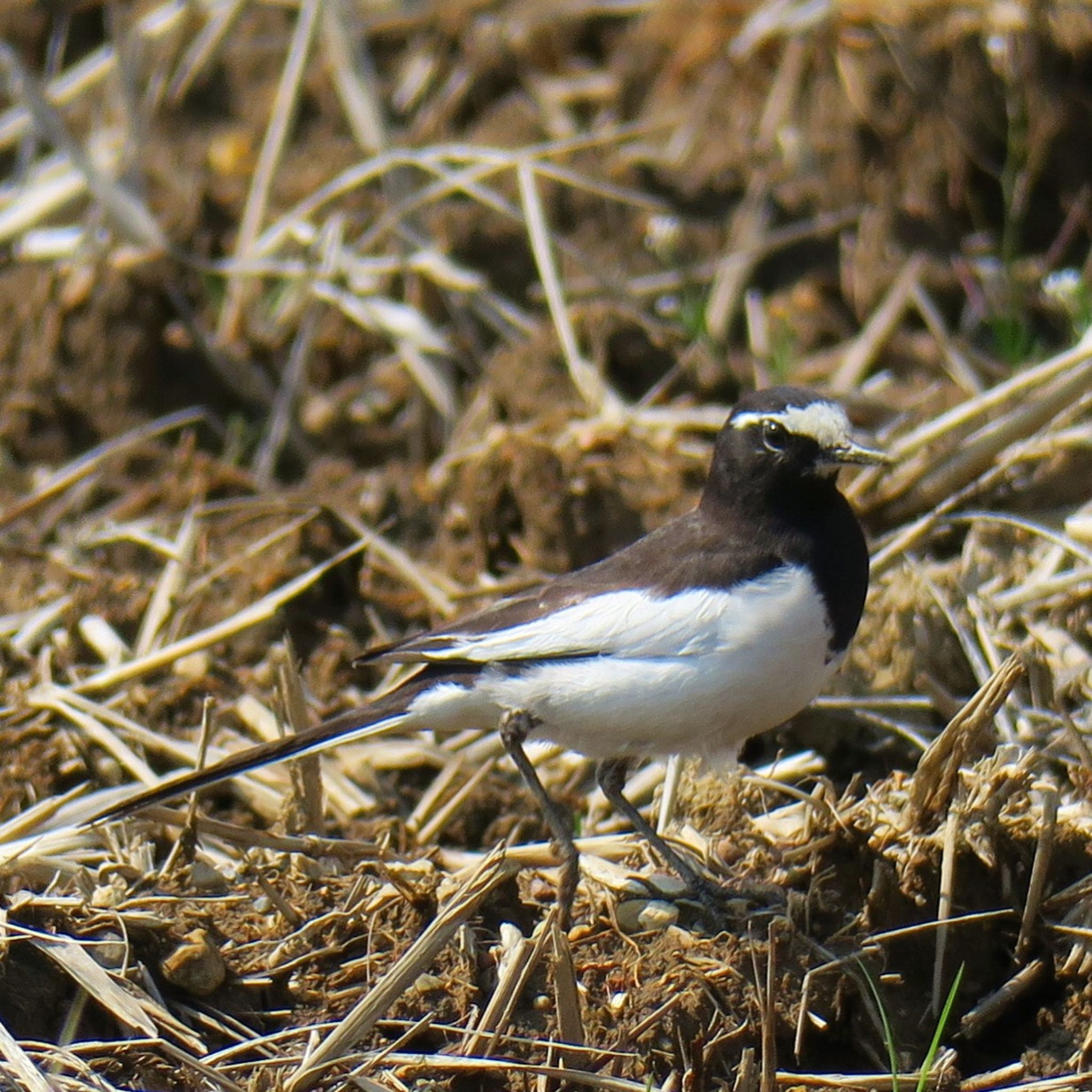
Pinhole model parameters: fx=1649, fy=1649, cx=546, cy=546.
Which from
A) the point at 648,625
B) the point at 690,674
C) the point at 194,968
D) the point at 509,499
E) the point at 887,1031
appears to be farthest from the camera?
the point at 509,499

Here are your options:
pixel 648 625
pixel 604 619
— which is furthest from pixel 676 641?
pixel 604 619

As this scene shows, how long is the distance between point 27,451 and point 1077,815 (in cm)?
505

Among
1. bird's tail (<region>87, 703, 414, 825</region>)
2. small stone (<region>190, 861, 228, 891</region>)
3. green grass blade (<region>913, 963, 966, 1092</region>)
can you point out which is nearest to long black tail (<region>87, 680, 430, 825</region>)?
bird's tail (<region>87, 703, 414, 825</region>)

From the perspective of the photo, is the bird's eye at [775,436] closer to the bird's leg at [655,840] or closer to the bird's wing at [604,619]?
the bird's wing at [604,619]

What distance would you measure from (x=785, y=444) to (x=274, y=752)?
1.83 m

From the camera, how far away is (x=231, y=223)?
8594mm

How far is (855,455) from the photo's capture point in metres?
5.00

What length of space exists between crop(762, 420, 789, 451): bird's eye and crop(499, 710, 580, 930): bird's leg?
44.4 inches

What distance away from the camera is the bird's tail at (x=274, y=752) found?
4.80 m

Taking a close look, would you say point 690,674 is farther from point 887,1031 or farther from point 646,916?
point 887,1031

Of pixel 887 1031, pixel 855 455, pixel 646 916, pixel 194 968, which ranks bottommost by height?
pixel 887 1031

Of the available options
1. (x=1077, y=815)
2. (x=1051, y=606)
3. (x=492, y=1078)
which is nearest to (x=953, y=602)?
(x=1051, y=606)

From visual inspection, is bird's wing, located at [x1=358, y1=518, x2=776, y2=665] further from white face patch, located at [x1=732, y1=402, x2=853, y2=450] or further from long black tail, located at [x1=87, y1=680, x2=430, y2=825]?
white face patch, located at [x1=732, y1=402, x2=853, y2=450]

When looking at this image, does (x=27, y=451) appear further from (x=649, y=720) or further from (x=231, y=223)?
(x=649, y=720)
